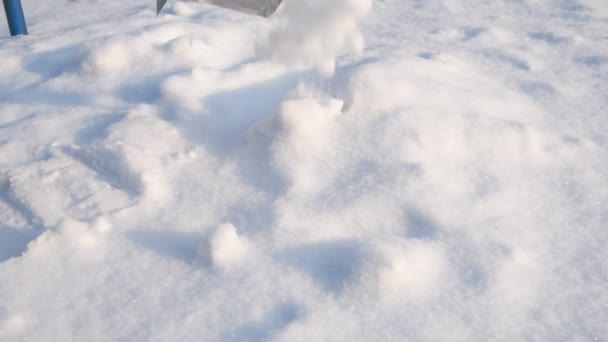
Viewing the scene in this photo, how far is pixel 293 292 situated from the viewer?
1.02 meters

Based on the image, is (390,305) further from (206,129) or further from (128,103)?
(128,103)

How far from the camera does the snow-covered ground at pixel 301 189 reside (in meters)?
0.99

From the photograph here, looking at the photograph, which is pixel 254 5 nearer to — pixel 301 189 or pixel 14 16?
pixel 301 189

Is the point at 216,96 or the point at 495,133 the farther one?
the point at 216,96

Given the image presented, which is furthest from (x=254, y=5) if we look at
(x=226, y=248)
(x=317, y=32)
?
(x=226, y=248)

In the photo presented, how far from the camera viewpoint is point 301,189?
1.26 m

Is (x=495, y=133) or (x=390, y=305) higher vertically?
(x=495, y=133)

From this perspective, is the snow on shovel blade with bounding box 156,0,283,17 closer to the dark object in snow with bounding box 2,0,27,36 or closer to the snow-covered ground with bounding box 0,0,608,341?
the snow-covered ground with bounding box 0,0,608,341

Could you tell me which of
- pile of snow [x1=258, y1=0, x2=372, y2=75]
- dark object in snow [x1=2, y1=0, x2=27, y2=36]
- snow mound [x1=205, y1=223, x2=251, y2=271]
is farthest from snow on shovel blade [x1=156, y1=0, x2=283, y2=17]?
dark object in snow [x1=2, y1=0, x2=27, y2=36]

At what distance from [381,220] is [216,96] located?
27.1 inches

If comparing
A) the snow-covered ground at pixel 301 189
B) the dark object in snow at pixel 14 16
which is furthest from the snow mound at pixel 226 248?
the dark object in snow at pixel 14 16

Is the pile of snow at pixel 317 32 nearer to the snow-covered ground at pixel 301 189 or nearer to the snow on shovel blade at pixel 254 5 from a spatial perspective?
the snow-covered ground at pixel 301 189

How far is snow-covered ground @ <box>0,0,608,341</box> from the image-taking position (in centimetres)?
99

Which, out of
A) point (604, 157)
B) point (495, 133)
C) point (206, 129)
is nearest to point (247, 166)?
point (206, 129)
